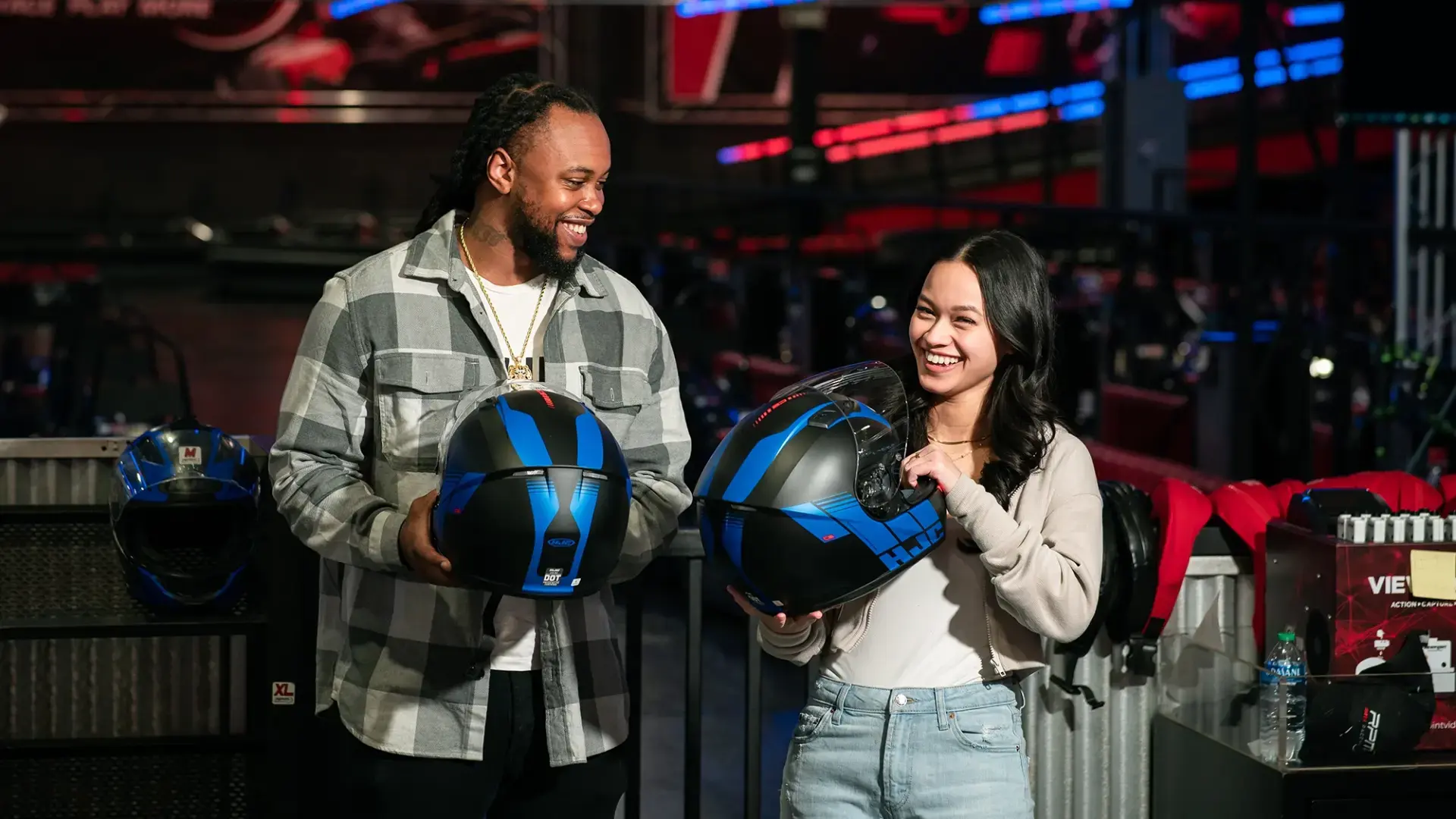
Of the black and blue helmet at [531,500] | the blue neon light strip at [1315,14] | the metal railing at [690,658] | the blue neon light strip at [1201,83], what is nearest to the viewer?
the black and blue helmet at [531,500]

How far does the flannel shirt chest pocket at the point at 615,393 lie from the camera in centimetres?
203

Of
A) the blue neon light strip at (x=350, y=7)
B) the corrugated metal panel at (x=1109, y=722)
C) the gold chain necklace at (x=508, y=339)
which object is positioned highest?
the blue neon light strip at (x=350, y=7)

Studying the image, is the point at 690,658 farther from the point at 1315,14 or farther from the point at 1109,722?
the point at 1315,14

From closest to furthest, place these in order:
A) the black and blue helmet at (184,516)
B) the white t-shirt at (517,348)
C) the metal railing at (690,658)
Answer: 1. the white t-shirt at (517,348)
2. the black and blue helmet at (184,516)
3. the metal railing at (690,658)

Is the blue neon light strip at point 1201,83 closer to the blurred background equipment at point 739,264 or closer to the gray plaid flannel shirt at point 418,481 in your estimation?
the blurred background equipment at point 739,264

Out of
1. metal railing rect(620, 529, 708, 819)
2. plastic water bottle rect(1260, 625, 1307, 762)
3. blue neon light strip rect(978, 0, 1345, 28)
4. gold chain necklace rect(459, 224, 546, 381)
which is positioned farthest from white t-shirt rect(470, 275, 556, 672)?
blue neon light strip rect(978, 0, 1345, 28)

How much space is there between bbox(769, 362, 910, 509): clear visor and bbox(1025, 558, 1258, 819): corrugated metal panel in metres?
0.99

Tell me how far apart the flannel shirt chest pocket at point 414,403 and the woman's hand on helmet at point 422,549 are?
0.15 m

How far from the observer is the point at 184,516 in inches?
104

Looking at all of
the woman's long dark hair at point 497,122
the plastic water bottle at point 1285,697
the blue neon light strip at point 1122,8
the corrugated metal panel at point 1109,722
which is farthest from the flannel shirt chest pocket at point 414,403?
the blue neon light strip at point 1122,8

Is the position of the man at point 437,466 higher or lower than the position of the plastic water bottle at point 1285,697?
higher

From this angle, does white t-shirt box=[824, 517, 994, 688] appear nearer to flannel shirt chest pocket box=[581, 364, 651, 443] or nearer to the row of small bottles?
flannel shirt chest pocket box=[581, 364, 651, 443]

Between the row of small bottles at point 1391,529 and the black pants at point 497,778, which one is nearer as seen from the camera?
the black pants at point 497,778

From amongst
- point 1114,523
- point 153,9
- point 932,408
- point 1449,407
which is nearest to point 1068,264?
point 1449,407
